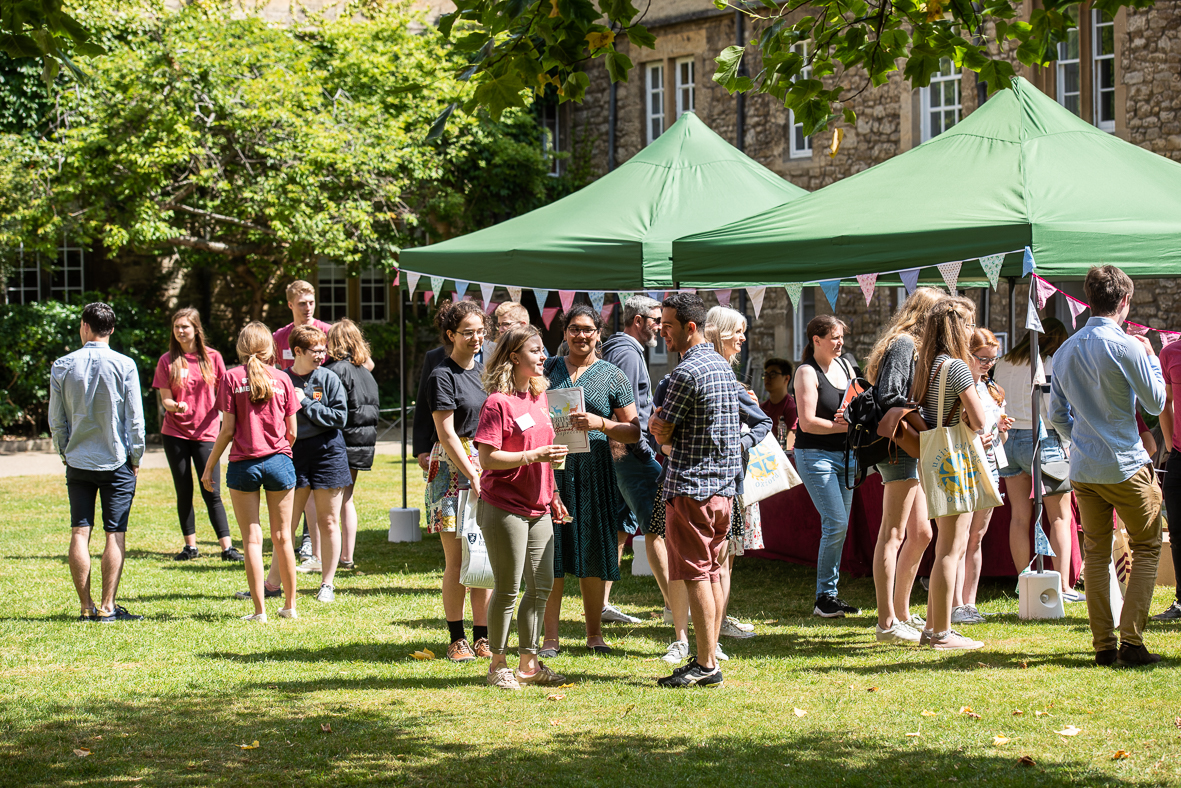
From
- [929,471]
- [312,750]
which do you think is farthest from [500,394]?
[929,471]

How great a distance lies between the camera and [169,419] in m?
9.45

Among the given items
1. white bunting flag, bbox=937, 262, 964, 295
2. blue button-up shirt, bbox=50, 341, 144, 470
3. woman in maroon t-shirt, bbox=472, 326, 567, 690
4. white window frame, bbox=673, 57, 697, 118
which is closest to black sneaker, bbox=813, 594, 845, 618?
white bunting flag, bbox=937, 262, 964, 295

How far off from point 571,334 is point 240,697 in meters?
2.31

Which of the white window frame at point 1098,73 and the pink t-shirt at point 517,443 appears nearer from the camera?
the pink t-shirt at point 517,443

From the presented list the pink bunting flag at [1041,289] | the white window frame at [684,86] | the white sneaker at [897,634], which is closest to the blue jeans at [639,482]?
the white sneaker at [897,634]

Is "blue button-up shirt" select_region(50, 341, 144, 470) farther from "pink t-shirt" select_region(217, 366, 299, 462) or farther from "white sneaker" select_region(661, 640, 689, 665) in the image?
"white sneaker" select_region(661, 640, 689, 665)

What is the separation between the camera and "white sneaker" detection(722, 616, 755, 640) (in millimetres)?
6676

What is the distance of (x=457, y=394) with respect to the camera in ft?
19.8

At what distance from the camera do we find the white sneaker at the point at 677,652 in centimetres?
607

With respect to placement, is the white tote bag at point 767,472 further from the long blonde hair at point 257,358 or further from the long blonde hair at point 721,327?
the long blonde hair at point 257,358

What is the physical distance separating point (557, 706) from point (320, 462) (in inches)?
128

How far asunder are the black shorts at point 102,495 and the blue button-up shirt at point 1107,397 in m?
5.23

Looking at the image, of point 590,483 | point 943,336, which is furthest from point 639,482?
point 943,336

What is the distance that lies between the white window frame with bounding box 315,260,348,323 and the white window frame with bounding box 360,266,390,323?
0.41m
